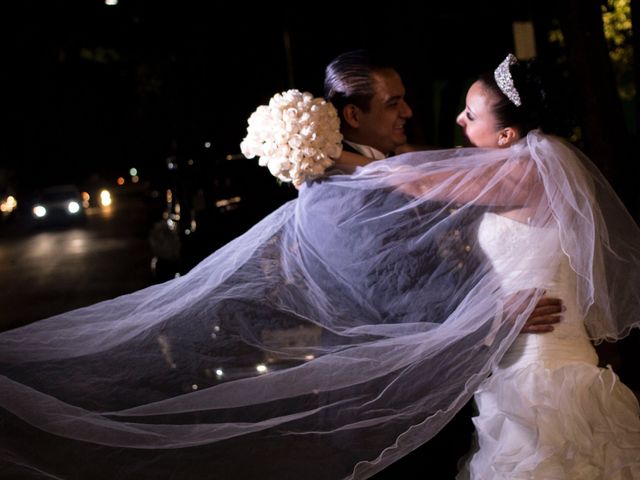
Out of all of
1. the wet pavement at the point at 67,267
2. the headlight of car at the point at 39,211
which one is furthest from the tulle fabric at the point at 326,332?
the headlight of car at the point at 39,211

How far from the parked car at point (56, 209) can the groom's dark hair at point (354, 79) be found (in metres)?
32.7

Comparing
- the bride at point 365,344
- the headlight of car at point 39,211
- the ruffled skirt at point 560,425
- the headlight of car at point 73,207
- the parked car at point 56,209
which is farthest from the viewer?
the headlight of car at point 73,207

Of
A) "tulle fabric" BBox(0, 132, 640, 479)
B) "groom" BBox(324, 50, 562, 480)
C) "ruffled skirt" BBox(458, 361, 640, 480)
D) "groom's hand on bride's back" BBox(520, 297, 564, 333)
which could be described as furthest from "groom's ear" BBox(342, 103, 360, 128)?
"ruffled skirt" BBox(458, 361, 640, 480)

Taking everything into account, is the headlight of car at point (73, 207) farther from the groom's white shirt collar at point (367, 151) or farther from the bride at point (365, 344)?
the groom's white shirt collar at point (367, 151)

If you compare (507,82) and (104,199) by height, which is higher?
(507,82)

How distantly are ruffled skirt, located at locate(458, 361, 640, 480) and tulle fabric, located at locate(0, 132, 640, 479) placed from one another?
0.15m

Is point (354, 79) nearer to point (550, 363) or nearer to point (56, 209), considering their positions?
point (550, 363)

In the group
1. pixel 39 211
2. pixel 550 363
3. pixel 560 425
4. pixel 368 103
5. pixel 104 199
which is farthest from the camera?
pixel 104 199

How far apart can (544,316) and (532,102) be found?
834mm

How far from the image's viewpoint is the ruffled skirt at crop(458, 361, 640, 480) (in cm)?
329

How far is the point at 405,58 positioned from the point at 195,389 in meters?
11.1

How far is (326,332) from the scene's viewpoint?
3.82m

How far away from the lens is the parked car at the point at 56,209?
1384 inches

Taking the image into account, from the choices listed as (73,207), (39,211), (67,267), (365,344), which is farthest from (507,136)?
(73,207)
